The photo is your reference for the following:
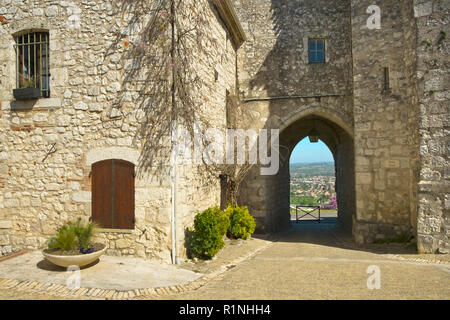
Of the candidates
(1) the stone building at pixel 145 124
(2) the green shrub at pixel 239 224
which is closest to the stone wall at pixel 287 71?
(1) the stone building at pixel 145 124

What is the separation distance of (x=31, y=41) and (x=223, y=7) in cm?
430

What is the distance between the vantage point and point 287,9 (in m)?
9.79

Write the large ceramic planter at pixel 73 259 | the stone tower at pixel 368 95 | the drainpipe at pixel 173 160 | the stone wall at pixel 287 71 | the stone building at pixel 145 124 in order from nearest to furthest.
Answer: the large ceramic planter at pixel 73 259
the drainpipe at pixel 173 160
the stone building at pixel 145 124
the stone tower at pixel 368 95
the stone wall at pixel 287 71

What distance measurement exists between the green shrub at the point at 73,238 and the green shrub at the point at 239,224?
3.63 metres

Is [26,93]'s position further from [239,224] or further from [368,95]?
[368,95]

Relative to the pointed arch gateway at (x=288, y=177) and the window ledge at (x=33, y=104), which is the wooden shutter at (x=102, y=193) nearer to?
the window ledge at (x=33, y=104)

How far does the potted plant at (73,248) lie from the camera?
4.94 metres

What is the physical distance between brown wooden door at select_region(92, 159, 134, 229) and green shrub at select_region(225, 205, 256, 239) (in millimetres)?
2913

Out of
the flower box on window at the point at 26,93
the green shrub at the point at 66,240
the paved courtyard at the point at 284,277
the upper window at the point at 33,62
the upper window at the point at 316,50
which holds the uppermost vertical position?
the upper window at the point at 316,50

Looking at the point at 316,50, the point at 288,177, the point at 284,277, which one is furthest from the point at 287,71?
the point at 284,277

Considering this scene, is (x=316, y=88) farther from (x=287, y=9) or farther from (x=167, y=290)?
(x=167, y=290)
